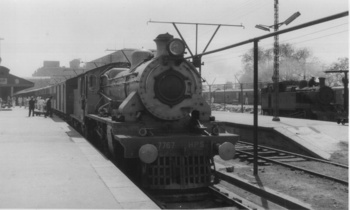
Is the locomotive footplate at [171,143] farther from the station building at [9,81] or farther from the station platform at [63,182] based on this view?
the station building at [9,81]

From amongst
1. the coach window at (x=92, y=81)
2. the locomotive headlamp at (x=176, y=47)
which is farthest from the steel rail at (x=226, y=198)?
the coach window at (x=92, y=81)

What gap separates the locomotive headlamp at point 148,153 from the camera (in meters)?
6.76

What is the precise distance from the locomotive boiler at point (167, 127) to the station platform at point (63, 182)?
0.64 m

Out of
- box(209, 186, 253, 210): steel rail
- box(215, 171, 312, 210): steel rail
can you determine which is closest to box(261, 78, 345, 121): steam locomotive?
box(215, 171, 312, 210): steel rail

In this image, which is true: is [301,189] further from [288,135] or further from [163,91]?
[288,135]

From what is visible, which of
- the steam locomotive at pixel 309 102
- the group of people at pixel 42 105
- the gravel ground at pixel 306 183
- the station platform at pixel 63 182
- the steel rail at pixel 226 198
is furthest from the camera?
the group of people at pixel 42 105

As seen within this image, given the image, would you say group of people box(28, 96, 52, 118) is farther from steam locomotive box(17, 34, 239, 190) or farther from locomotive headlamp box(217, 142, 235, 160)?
locomotive headlamp box(217, 142, 235, 160)

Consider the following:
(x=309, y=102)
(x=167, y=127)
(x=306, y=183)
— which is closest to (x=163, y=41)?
(x=167, y=127)

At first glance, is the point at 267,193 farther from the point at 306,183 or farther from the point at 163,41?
the point at 163,41

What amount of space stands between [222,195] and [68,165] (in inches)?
117

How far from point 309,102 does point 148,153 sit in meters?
18.1

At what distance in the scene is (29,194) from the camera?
5.25 metres

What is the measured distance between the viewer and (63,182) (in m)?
6.01

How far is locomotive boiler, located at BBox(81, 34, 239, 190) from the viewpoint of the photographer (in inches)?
279
